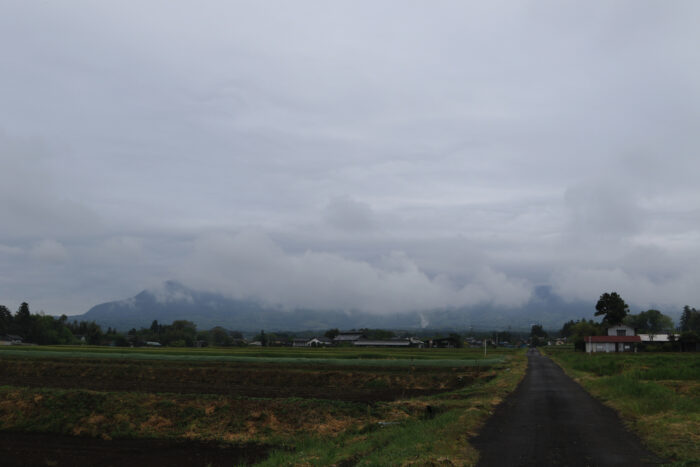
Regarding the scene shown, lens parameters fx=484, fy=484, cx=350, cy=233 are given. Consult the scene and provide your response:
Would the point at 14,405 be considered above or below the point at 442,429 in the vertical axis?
below

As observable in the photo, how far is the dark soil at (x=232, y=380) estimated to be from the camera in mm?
35969

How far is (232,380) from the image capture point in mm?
45094

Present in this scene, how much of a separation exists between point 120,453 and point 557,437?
17.2 m

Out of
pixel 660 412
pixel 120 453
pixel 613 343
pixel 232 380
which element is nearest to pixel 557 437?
pixel 660 412

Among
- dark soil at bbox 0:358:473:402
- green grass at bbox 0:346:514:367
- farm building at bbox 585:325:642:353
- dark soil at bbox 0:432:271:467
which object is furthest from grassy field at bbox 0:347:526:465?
farm building at bbox 585:325:642:353

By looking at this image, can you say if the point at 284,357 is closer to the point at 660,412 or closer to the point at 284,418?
the point at 284,418

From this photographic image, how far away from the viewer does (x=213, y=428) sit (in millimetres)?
23500

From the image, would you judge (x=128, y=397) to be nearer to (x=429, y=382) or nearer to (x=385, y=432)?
(x=385, y=432)

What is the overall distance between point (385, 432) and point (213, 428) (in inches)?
375

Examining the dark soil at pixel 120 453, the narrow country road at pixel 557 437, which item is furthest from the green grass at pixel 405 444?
the dark soil at pixel 120 453

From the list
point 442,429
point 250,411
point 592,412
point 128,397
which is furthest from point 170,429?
point 592,412

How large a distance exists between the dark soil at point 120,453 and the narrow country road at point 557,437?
8.77 metres

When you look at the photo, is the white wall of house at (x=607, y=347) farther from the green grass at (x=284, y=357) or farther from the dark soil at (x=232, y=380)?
the dark soil at (x=232, y=380)

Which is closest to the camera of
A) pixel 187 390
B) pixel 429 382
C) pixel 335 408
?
pixel 335 408
